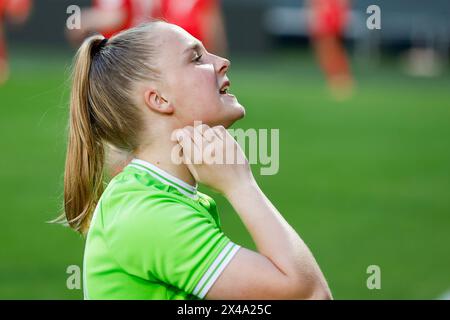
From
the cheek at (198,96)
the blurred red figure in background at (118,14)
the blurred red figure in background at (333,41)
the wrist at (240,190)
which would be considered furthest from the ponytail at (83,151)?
the blurred red figure in background at (333,41)

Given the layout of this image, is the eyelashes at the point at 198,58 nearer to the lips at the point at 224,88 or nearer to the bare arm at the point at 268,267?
the lips at the point at 224,88

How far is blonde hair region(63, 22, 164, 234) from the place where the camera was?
2908mm

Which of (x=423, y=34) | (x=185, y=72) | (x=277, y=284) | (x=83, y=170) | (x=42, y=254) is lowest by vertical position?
(x=423, y=34)

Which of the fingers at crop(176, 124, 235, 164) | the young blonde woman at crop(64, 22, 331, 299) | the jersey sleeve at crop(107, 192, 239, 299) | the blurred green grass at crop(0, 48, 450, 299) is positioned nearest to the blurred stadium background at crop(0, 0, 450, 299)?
the blurred green grass at crop(0, 48, 450, 299)

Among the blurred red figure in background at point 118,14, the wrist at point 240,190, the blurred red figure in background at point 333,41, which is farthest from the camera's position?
the blurred red figure in background at point 333,41

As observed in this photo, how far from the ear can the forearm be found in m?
0.41

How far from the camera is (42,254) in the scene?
7.07 m

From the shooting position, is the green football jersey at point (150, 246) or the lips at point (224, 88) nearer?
the green football jersey at point (150, 246)

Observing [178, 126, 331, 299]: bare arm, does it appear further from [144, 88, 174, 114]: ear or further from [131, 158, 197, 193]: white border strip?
[144, 88, 174, 114]: ear

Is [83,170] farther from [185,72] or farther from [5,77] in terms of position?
[5,77]

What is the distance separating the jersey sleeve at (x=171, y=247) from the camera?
8.45ft

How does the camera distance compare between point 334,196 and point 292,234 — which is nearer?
point 292,234
